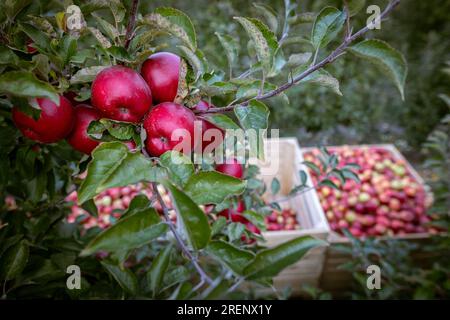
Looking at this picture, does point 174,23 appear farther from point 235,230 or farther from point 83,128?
point 235,230

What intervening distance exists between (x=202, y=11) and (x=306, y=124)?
1143 millimetres

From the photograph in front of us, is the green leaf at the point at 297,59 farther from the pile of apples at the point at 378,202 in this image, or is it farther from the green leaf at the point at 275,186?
the pile of apples at the point at 378,202

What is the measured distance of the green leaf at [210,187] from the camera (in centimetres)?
42

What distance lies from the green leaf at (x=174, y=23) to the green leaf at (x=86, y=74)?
0.08 meters

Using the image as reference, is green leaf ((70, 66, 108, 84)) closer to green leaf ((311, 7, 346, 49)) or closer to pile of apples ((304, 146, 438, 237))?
green leaf ((311, 7, 346, 49))

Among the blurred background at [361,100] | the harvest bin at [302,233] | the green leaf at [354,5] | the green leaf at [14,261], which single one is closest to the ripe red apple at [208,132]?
→ the green leaf at [354,5]

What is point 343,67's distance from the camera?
109 inches

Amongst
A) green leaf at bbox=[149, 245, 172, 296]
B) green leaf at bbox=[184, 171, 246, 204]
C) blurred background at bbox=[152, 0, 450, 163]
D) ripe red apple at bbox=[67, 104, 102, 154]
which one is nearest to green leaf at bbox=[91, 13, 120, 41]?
ripe red apple at bbox=[67, 104, 102, 154]

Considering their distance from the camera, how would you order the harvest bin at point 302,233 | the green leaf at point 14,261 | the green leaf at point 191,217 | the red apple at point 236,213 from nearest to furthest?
1. the green leaf at point 191,217
2. the green leaf at point 14,261
3. the red apple at point 236,213
4. the harvest bin at point 302,233

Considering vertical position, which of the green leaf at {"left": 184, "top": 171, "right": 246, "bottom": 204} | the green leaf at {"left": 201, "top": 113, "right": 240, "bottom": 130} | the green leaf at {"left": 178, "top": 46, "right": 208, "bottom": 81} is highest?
the green leaf at {"left": 178, "top": 46, "right": 208, "bottom": 81}

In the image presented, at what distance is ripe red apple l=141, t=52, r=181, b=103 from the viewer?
479 mm

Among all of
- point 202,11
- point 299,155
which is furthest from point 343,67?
point 299,155

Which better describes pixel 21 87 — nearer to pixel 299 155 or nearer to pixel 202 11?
pixel 299 155

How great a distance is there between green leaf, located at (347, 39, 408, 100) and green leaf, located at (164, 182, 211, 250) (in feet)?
0.82
